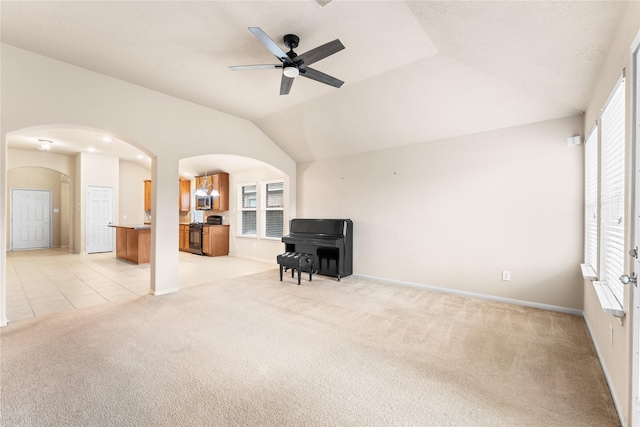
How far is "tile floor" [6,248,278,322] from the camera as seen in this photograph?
3728 millimetres

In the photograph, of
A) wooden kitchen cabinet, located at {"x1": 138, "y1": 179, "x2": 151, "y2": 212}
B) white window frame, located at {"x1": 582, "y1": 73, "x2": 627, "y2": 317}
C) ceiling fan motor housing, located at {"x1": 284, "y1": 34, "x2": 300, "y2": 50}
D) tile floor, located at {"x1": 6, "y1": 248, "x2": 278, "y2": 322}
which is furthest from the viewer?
wooden kitchen cabinet, located at {"x1": 138, "y1": 179, "x2": 151, "y2": 212}

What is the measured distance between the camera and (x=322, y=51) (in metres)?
2.48

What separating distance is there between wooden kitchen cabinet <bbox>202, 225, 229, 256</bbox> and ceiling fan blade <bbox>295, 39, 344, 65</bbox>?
6221mm

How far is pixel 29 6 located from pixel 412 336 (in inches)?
179

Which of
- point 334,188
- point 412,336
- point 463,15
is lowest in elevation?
point 412,336

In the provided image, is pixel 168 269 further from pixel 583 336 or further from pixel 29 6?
pixel 583 336

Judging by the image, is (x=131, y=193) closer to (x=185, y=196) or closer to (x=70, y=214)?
(x=70, y=214)

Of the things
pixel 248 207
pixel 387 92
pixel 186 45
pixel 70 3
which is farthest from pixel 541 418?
pixel 248 207

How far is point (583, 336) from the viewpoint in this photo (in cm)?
276

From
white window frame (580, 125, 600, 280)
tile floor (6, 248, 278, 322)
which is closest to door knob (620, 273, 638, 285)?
white window frame (580, 125, 600, 280)

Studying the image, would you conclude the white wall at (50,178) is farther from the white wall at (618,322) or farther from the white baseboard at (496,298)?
the white wall at (618,322)

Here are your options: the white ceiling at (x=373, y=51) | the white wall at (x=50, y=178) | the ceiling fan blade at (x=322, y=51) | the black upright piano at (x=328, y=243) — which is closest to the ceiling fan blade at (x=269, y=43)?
the ceiling fan blade at (x=322, y=51)

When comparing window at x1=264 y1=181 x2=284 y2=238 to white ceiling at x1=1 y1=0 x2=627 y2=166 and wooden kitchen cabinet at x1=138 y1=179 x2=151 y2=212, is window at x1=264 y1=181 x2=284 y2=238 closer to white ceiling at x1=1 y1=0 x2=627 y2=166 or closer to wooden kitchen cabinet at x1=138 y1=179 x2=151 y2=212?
white ceiling at x1=1 y1=0 x2=627 y2=166

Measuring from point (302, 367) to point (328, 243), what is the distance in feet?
9.36
